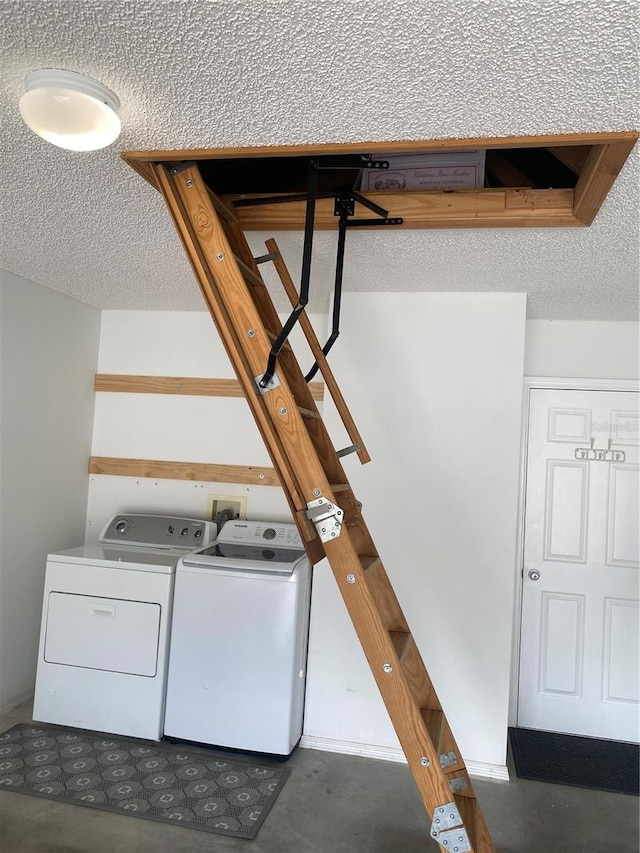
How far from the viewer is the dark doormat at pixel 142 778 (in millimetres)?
2486

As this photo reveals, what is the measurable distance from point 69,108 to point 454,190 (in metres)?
1.28

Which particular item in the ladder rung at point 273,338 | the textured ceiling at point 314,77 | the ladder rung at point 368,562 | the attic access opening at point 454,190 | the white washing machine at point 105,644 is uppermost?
the attic access opening at point 454,190

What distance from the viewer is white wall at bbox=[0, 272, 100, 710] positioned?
324cm

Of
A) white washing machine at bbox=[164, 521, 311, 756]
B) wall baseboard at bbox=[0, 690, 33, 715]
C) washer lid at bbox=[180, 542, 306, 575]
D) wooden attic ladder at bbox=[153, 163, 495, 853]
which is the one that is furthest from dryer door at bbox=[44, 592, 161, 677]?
wooden attic ladder at bbox=[153, 163, 495, 853]

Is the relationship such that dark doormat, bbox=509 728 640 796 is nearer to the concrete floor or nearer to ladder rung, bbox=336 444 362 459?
the concrete floor

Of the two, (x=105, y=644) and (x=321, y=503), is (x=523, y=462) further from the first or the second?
(x=105, y=644)

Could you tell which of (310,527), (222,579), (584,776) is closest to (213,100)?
(310,527)

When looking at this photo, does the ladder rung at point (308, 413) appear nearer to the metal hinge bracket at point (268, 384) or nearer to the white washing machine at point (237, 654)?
the metal hinge bracket at point (268, 384)

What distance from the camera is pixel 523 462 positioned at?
11.6ft

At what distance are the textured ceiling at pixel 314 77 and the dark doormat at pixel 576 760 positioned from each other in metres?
2.37

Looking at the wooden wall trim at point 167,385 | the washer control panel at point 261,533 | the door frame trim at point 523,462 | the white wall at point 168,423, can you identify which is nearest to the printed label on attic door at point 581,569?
the door frame trim at point 523,462

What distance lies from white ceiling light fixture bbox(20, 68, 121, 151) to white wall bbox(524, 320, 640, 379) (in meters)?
2.67

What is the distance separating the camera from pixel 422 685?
6.74ft

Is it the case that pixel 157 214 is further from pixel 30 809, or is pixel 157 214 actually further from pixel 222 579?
pixel 30 809
